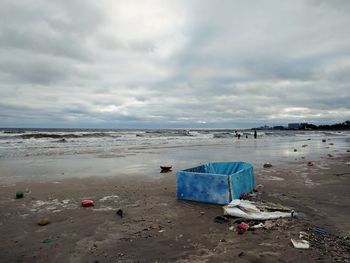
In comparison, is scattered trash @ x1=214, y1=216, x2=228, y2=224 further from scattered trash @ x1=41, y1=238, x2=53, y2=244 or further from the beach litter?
scattered trash @ x1=41, y1=238, x2=53, y2=244

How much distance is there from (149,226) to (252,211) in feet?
7.66

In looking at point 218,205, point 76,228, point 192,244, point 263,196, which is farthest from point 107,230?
point 263,196

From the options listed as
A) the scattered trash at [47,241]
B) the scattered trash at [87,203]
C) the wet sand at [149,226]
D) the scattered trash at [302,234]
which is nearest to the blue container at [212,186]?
the wet sand at [149,226]

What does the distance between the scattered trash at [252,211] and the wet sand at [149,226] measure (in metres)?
0.26

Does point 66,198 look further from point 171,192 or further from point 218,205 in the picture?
point 218,205

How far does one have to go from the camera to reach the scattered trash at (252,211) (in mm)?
6332

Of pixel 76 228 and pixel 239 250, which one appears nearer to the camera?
pixel 239 250

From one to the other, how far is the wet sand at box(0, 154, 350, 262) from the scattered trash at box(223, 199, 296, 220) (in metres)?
0.26

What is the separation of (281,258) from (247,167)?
15.3 feet

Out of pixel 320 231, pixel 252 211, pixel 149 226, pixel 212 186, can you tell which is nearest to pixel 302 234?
pixel 320 231

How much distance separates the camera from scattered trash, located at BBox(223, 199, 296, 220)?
Answer: 6332mm

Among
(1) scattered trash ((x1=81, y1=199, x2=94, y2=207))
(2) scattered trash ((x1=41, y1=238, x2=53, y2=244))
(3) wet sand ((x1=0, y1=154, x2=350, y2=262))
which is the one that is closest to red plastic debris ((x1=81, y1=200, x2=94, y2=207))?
(1) scattered trash ((x1=81, y1=199, x2=94, y2=207))

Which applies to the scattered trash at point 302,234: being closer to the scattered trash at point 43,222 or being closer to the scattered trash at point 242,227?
the scattered trash at point 242,227

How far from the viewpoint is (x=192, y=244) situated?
5.21 meters
